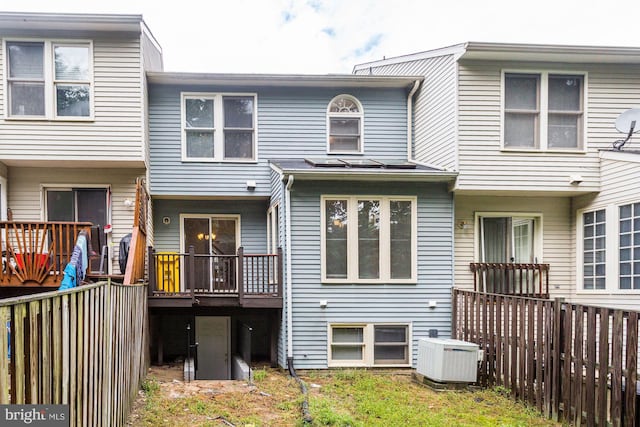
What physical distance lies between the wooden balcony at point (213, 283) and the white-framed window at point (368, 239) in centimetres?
107

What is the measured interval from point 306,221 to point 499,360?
4034mm

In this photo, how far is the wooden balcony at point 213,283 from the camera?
766cm

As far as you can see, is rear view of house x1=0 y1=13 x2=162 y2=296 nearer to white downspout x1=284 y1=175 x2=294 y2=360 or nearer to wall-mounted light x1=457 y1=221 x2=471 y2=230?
white downspout x1=284 y1=175 x2=294 y2=360

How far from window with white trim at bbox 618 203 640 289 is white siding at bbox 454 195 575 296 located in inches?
45.7

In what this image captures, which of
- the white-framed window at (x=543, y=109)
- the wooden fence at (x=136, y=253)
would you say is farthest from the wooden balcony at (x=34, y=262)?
the white-framed window at (x=543, y=109)

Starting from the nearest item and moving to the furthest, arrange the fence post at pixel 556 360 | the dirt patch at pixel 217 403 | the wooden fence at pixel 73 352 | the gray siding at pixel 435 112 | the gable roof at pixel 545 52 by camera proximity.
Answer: the wooden fence at pixel 73 352 → the dirt patch at pixel 217 403 → the fence post at pixel 556 360 → the gable roof at pixel 545 52 → the gray siding at pixel 435 112

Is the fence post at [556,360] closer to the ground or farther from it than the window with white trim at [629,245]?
closer to the ground

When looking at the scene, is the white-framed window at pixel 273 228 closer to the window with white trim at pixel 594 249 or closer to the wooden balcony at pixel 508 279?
the wooden balcony at pixel 508 279

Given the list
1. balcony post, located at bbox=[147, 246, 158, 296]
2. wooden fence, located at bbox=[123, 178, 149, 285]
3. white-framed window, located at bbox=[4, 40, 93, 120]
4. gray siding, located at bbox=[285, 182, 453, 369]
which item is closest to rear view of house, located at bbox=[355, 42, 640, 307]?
gray siding, located at bbox=[285, 182, 453, 369]

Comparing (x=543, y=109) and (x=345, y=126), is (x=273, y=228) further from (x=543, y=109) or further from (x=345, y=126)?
(x=543, y=109)

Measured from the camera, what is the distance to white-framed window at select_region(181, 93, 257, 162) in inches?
361

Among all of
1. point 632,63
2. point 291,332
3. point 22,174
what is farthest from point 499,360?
point 22,174

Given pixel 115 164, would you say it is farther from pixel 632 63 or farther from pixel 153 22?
pixel 153 22

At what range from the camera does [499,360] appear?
652 cm
